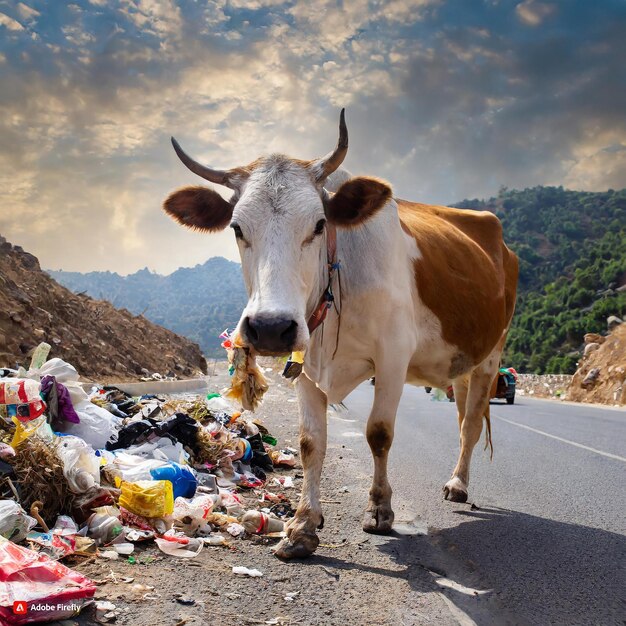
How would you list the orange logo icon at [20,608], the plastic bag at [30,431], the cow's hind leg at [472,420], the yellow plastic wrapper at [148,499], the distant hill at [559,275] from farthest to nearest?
the distant hill at [559,275] → the cow's hind leg at [472,420] → the plastic bag at [30,431] → the yellow plastic wrapper at [148,499] → the orange logo icon at [20,608]

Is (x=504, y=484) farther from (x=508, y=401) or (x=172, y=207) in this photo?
(x=508, y=401)

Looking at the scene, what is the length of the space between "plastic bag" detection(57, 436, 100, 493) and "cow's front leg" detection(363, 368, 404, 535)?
6.14 feet

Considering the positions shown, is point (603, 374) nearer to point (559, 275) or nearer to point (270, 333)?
point (270, 333)

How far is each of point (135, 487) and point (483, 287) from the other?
3748 mm

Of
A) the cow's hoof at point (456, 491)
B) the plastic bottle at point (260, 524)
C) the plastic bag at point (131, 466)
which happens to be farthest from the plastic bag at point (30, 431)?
the cow's hoof at point (456, 491)

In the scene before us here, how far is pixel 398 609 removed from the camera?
119 inches

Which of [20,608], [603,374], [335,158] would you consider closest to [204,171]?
[335,158]

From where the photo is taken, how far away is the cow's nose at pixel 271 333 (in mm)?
3279

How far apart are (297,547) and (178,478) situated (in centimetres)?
131

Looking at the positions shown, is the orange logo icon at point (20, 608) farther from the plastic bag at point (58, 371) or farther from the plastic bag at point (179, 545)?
the plastic bag at point (58, 371)

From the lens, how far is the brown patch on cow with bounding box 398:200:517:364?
18.0ft

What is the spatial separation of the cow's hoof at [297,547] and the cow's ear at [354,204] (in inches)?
79.1

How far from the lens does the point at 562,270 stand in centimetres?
8812

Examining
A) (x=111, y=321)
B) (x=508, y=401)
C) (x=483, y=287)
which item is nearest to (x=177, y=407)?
(x=483, y=287)
